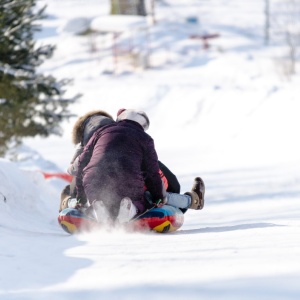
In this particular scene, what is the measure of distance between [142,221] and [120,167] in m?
0.45

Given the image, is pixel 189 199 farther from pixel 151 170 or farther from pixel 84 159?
pixel 84 159

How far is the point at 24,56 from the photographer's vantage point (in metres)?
14.2

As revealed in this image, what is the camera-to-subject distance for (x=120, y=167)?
282 inches

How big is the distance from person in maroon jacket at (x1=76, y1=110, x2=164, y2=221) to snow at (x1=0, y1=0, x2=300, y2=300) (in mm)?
309

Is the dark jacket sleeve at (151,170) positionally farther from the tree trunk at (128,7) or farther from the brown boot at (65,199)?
the tree trunk at (128,7)

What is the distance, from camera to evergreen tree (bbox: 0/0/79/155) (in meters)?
13.2

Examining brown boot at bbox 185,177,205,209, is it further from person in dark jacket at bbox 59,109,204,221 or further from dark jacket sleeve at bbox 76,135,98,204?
dark jacket sleeve at bbox 76,135,98,204

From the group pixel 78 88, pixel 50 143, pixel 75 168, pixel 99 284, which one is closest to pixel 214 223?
pixel 75 168

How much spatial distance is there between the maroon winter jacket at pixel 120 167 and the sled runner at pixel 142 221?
0.15 metres

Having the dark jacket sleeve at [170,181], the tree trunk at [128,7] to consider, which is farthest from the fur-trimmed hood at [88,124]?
the tree trunk at [128,7]

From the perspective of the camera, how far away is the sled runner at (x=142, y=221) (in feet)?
23.3

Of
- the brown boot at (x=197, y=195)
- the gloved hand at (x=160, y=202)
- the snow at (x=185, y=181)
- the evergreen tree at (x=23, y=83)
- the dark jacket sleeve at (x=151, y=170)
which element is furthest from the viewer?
the evergreen tree at (x=23, y=83)

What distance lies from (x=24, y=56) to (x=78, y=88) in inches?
1128

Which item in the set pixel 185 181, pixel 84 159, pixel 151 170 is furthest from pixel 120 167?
pixel 185 181
